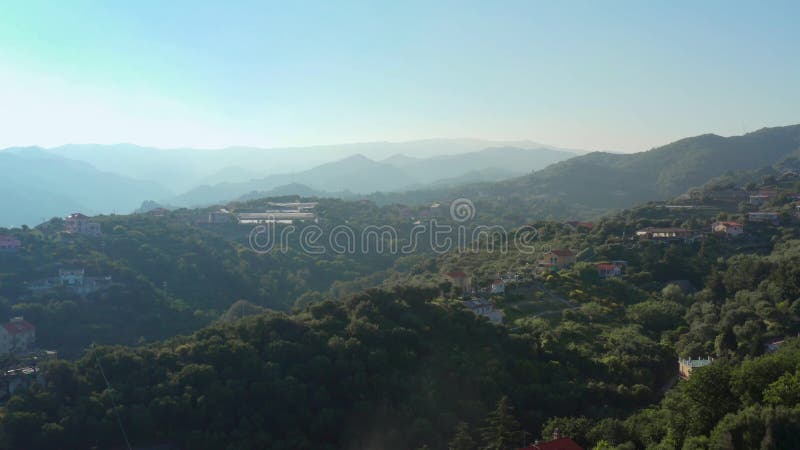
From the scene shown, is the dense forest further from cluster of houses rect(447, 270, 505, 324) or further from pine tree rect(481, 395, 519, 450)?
cluster of houses rect(447, 270, 505, 324)

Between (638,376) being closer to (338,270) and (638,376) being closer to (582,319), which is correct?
(582,319)

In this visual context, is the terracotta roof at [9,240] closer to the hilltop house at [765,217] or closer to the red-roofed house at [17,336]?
the red-roofed house at [17,336]

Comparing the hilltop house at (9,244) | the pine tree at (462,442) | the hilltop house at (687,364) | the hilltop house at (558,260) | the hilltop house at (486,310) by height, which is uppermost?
the hilltop house at (9,244)

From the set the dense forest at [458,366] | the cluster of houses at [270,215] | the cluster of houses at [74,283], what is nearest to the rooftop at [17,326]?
the dense forest at [458,366]

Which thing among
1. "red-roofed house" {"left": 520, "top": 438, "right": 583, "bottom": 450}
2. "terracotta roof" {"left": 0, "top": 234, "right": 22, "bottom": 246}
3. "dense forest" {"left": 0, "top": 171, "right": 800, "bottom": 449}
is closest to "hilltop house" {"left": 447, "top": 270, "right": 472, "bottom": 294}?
"dense forest" {"left": 0, "top": 171, "right": 800, "bottom": 449}

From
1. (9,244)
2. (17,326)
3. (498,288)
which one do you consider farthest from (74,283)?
(498,288)

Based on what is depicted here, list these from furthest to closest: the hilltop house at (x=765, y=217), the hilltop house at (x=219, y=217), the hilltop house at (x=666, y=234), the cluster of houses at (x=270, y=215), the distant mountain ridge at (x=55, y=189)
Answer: the distant mountain ridge at (x=55, y=189)
the cluster of houses at (x=270, y=215)
the hilltop house at (x=219, y=217)
the hilltop house at (x=765, y=217)
the hilltop house at (x=666, y=234)
